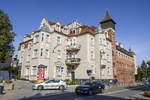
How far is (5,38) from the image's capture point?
1933 cm

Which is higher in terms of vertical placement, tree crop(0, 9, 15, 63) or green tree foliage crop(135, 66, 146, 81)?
tree crop(0, 9, 15, 63)

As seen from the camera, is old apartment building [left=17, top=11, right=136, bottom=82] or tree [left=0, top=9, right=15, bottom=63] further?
old apartment building [left=17, top=11, right=136, bottom=82]

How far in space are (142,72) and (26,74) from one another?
5374 centimetres

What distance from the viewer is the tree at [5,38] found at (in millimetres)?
19364

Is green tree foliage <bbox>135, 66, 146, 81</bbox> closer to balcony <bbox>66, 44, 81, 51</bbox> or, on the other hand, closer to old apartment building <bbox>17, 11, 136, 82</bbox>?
old apartment building <bbox>17, 11, 136, 82</bbox>

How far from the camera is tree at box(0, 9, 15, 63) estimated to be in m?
19.4

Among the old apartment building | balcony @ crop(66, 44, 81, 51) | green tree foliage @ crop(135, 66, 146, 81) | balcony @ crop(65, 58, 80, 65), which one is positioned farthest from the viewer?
green tree foliage @ crop(135, 66, 146, 81)

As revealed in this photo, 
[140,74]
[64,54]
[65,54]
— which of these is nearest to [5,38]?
[64,54]

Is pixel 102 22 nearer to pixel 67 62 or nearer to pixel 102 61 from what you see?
pixel 102 61

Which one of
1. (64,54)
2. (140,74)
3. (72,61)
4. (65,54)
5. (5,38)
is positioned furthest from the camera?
(140,74)

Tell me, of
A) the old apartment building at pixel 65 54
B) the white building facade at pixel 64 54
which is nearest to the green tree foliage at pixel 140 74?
the old apartment building at pixel 65 54

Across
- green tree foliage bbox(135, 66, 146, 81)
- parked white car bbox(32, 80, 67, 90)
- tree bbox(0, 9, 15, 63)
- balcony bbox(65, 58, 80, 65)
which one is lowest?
green tree foliage bbox(135, 66, 146, 81)

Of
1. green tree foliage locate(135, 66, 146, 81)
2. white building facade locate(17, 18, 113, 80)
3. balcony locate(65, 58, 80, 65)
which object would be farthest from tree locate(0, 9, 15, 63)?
green tree foliage locate(135, 66, 146, 81)

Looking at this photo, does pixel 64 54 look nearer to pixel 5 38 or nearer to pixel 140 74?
pixel 5 38
